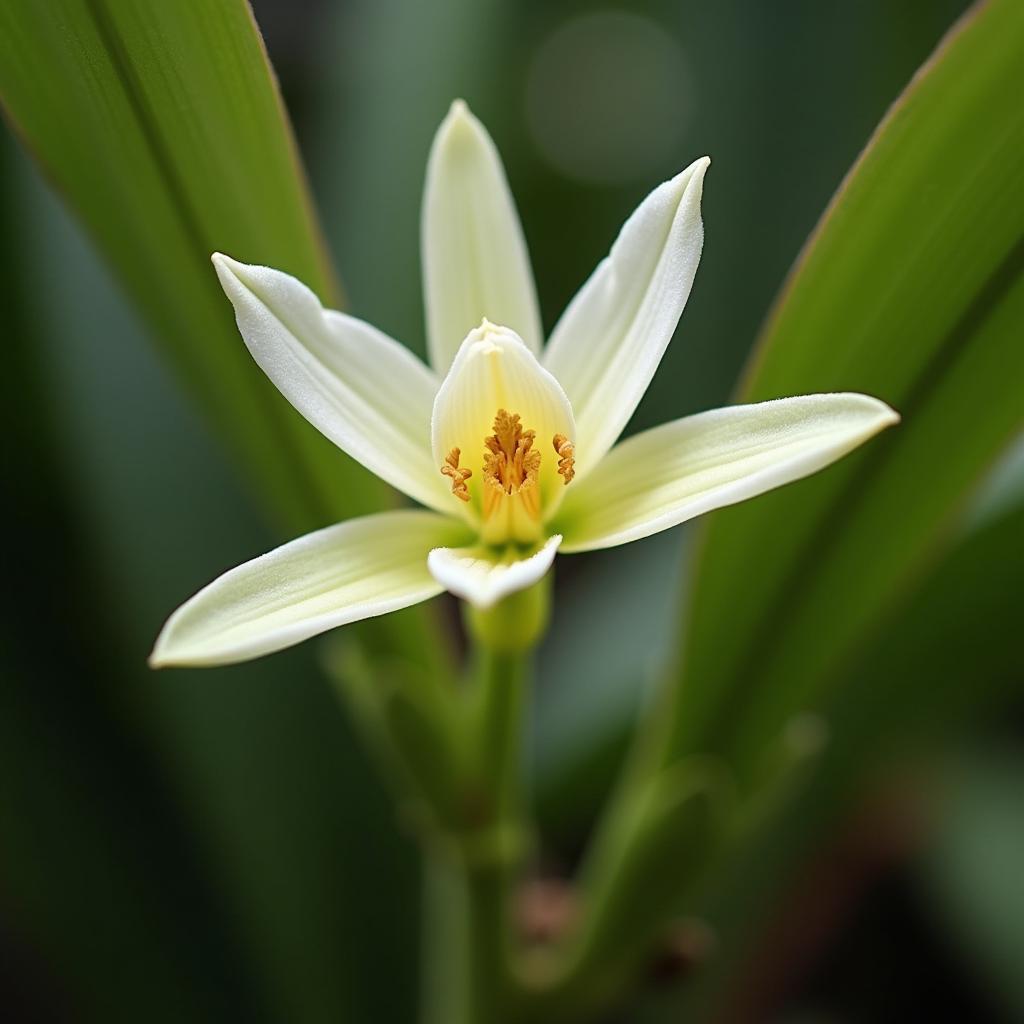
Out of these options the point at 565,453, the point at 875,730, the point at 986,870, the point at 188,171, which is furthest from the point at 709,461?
the point at 986,870

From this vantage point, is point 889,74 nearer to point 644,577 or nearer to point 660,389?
point 660,389

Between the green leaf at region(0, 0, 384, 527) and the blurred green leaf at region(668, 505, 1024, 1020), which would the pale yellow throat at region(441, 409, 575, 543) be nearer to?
the green leaf at region(0, 0, 384, 527)

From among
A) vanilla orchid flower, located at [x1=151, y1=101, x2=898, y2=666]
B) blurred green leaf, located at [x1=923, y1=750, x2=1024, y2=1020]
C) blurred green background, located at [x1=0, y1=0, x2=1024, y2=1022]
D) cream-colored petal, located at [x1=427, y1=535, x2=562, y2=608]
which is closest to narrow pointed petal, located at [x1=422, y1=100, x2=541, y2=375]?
vanilla orchid flower, located at [x1=151, y1=101, x2=898, y2=666]

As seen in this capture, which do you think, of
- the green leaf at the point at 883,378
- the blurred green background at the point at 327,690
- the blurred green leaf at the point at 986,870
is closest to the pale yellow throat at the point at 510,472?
the green leaf at the point at 883,378

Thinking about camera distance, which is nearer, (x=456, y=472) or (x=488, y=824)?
(x=456, y=472)

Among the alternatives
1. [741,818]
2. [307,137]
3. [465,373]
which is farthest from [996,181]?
[307,137]

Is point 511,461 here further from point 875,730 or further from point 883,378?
point 875,730
